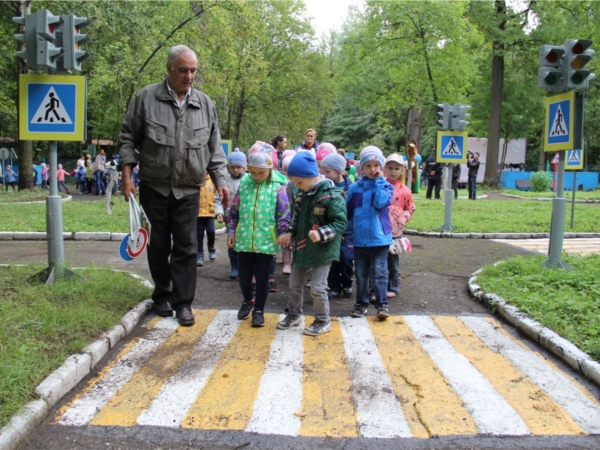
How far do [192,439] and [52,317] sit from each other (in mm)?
2273

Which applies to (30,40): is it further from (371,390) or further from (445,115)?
(445,115)

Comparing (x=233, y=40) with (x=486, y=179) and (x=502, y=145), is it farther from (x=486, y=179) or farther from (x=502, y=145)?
(x=502, y=145)

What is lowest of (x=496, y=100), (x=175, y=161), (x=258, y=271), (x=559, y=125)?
(x=258, y=271)

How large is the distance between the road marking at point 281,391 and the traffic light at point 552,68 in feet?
15.7

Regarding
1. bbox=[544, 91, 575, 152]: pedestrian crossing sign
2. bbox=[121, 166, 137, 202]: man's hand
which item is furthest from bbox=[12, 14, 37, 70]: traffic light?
bbox=[544, 91, 575, 152]: pedestrian crossing sign

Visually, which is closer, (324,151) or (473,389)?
(473,389)

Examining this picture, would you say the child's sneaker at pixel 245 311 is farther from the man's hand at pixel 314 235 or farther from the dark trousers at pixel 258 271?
the man's hand at pixel 314 235

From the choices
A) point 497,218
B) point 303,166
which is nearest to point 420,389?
point 303,166

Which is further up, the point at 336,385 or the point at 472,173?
the point at 472,173

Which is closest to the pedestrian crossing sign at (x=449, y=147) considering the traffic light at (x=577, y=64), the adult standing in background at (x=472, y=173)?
the traffic light at (x=577, y=64)

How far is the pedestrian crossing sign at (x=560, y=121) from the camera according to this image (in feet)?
23.8

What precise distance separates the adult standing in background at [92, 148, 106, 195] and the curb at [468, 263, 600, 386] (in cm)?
2427

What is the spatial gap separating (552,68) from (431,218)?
23.8 ft

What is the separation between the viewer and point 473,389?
407cm
